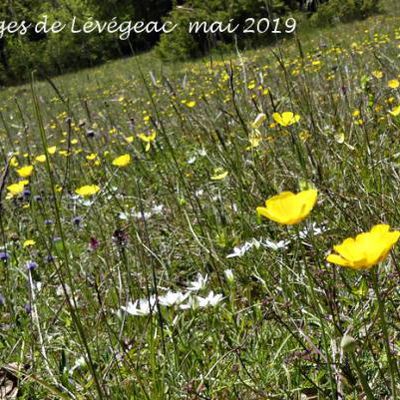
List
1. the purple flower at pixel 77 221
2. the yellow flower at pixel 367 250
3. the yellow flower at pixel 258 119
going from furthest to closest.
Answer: the purple flower at pixel 77 221
the yellow flower at pixel 258 119
the yellow flower at pixel 367 250

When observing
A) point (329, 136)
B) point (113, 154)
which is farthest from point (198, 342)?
point (113, 154)

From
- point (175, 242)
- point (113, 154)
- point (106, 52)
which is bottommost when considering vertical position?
point (113, 154)

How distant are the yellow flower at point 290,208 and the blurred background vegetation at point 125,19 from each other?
0.31 metres

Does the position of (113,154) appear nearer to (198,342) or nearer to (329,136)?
(329,136)

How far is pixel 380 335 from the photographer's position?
3.51ft

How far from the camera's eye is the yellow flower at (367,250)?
0.53 meters

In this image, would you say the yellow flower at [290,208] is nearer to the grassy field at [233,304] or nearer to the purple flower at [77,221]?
the grassy field at [233,304]

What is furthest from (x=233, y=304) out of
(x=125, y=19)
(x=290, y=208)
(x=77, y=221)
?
(x=77, y=221)

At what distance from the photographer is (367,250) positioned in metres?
0.56

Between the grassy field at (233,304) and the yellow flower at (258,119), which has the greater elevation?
the yellow flower at (258,119)

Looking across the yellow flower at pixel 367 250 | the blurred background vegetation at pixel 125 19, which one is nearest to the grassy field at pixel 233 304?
the yellow flower at pixel 367 250

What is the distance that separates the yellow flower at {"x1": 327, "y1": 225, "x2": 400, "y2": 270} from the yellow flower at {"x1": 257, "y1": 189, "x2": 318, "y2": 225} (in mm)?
50

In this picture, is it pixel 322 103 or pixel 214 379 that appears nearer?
pixel 214 379

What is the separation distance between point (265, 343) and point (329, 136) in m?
0.91
